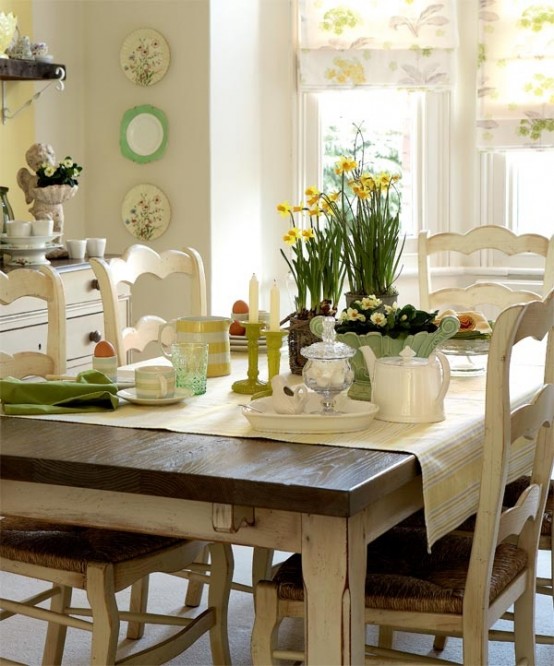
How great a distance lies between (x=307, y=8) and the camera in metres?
4.58

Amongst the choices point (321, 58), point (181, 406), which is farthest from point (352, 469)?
point (321, 58)

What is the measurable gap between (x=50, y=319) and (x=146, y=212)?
2.02m

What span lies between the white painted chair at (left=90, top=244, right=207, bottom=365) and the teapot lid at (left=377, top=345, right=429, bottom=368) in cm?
94

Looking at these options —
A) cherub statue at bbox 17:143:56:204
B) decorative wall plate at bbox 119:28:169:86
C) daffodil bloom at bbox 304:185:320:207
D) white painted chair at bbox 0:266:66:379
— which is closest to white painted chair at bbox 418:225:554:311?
daffodil bloom at bbox 304:185:320:207

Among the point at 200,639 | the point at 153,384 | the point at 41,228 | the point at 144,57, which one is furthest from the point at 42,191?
the point at 153,384

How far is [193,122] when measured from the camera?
4355 mm

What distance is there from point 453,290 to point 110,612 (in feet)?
5.58

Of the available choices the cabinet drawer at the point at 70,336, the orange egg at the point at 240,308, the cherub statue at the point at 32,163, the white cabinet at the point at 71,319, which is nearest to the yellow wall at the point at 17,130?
the cherub statue at the point at 32,163

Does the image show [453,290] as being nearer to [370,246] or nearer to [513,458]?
[370,246]

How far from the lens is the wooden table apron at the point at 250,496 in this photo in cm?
152

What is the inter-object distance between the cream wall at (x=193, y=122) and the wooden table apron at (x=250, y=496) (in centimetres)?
266

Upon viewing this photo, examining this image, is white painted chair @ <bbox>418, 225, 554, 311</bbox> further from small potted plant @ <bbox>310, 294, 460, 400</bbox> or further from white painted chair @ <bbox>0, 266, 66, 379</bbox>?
white painted chair @ <bbox>0, 266, 66, 379</bbox>

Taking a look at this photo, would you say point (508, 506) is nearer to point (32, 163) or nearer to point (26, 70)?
point (32, 163)

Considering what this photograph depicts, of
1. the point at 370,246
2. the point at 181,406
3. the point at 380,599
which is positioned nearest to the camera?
the point at 380,599
